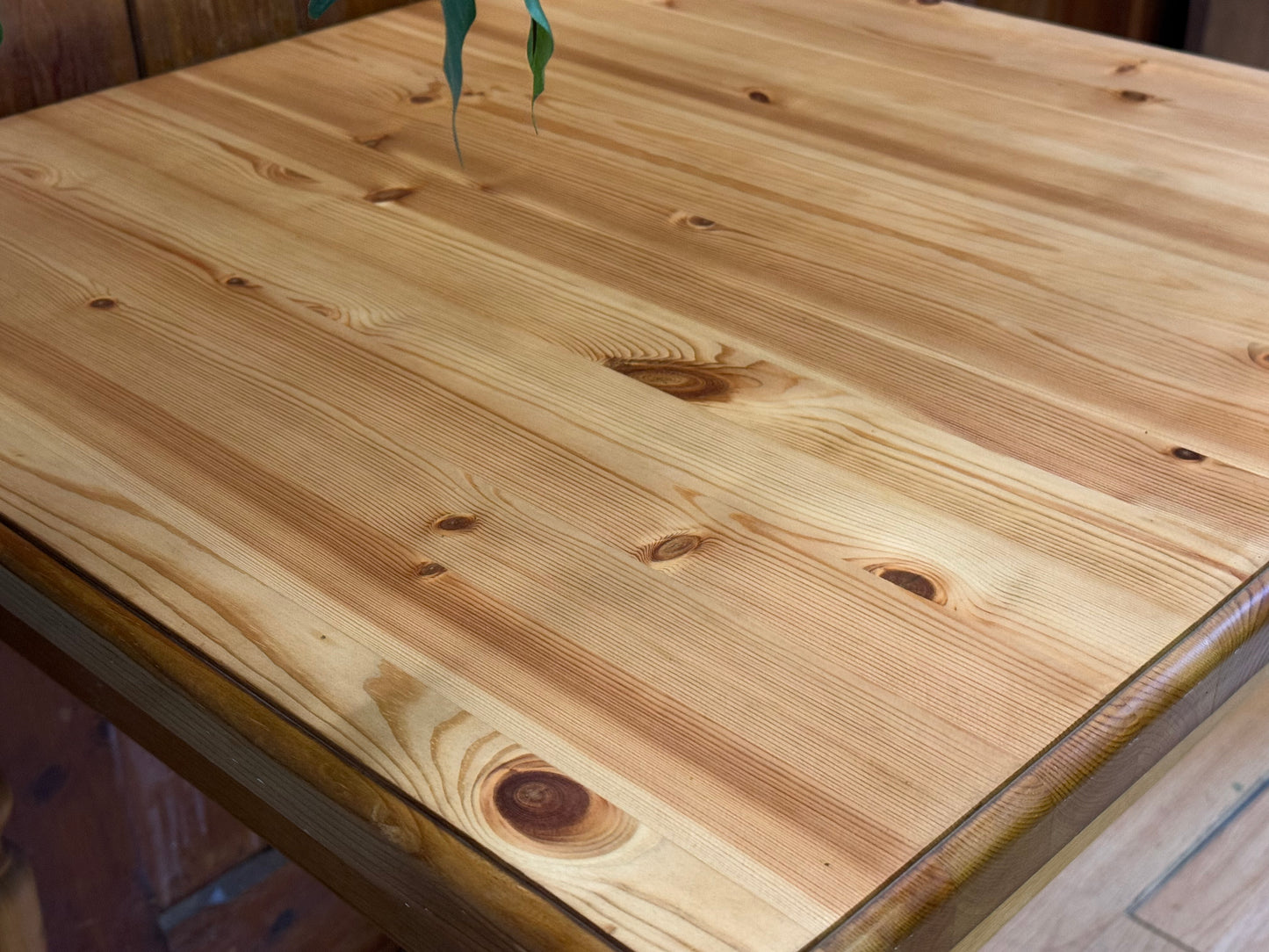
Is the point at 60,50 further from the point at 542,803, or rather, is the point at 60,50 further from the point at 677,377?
the point at 542,803

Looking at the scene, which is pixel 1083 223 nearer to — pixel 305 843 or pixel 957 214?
pixel 957 214

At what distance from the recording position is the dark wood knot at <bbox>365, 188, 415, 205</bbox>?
90 centimetres

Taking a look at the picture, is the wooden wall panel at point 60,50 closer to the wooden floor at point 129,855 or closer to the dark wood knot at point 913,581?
the wooden floor at point 129,855

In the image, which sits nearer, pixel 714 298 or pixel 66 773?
pixel 714 298

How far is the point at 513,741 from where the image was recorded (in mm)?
477

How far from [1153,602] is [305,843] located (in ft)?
1.15

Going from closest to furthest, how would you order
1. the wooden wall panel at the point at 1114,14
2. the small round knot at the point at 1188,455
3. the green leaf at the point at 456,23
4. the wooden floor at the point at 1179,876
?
the green leaf at the point at 456,23
the small round knot at the point at 1188,455
the wooden floor at the point at 1179,876
the wooden wall panel at the point at 1114,14

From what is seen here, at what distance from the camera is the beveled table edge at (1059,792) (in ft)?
1.38

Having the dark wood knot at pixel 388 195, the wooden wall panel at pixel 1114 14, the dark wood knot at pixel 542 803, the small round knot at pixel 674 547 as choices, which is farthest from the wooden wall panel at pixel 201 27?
the wooden wall panel at pixel 1114 14

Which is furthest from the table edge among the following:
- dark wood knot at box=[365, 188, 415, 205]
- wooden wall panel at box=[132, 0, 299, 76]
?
wooden wall panel at box=[132, 0, 299, 76]

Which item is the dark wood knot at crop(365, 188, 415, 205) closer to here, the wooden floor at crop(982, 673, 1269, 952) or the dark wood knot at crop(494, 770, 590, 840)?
the dark wood knot at crop(494, 770, 590, 840)

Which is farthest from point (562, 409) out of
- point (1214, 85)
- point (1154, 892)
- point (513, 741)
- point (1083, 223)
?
point (1154, 892)

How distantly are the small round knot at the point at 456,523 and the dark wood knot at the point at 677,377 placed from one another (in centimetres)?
14

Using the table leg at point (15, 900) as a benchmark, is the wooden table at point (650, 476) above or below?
above
